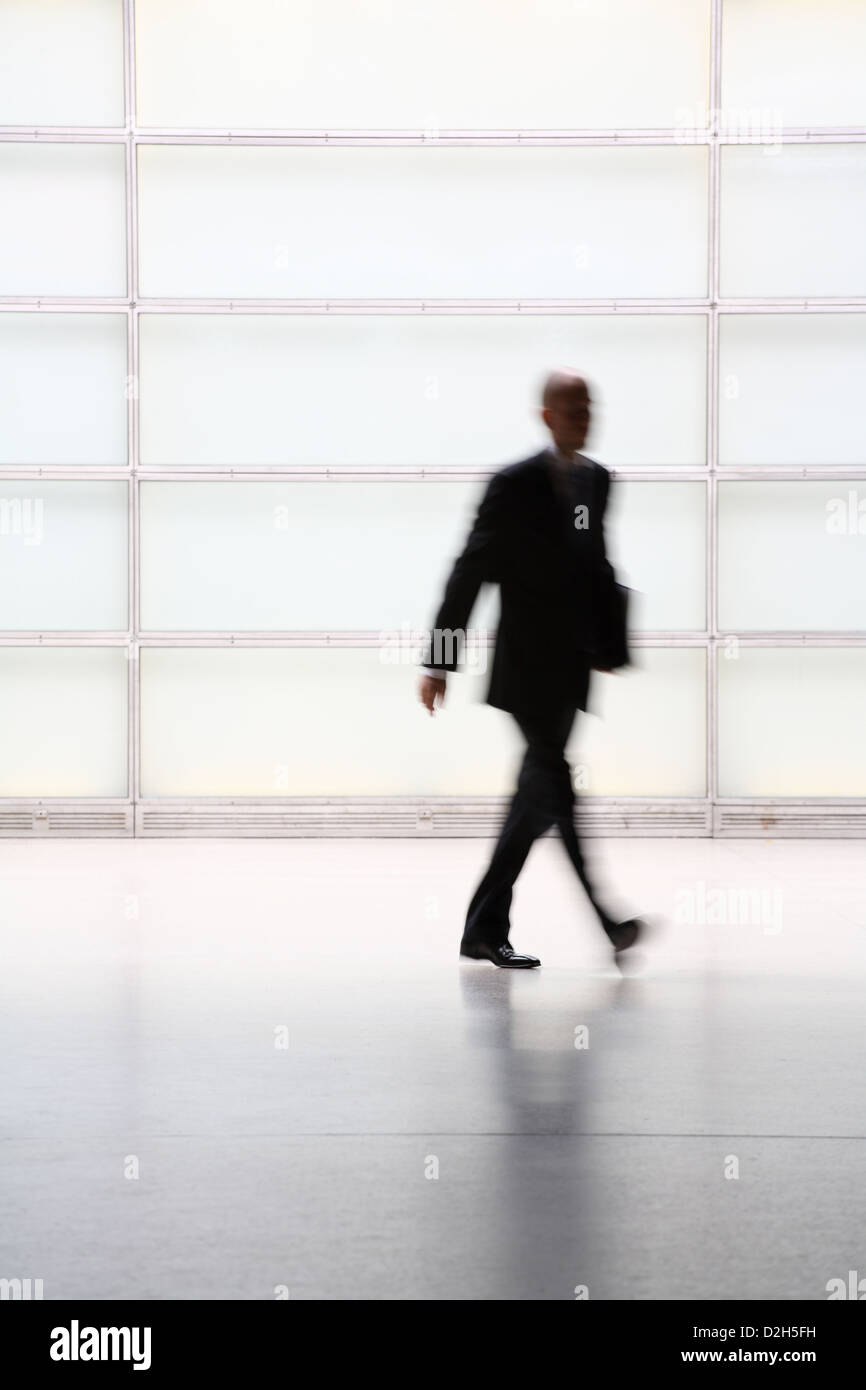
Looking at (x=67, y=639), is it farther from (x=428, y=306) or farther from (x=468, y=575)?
(x=468, y=575)

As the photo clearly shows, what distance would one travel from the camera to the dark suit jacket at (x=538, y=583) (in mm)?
5148

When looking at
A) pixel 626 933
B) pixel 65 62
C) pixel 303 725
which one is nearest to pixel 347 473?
pixel 303 725

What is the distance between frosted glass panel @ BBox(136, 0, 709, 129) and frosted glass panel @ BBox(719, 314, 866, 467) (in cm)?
146

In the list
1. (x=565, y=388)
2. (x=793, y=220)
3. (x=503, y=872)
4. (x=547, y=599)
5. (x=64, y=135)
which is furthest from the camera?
(x=793, y=220)

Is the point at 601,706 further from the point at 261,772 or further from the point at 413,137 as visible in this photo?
the point at 413,137

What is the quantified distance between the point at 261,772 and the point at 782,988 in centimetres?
581

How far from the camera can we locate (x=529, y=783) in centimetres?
523

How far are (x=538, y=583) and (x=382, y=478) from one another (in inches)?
209

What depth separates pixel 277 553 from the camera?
34.2 ft

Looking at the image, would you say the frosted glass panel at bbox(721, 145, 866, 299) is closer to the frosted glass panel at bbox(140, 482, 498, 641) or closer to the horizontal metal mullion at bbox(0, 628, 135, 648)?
the frosted glass panel at bbox(140, 482, 498, 641)

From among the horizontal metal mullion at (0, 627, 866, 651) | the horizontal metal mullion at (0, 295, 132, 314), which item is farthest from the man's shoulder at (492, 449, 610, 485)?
the horizontal metal mullion at (0, 295, 132, 314)

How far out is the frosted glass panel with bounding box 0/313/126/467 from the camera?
1035 cm

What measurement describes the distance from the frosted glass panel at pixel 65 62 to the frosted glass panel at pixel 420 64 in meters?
0.20
